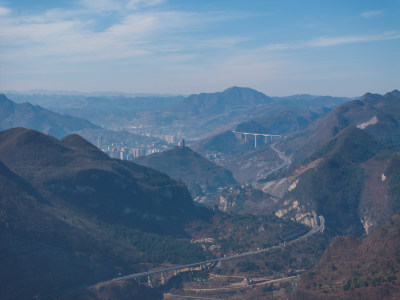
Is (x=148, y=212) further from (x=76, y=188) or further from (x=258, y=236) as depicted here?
(x=258, y=236)

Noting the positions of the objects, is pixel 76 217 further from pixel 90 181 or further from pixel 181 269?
pixel 181 269

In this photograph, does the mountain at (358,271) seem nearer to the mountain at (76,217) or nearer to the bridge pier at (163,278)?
the bridge pier at (163,278)

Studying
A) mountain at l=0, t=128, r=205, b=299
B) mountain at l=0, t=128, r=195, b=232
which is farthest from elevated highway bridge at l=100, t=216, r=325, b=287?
mountain at l=0, t=128, r=195, b=232

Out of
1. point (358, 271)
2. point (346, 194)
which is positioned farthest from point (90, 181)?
point (346, 194)

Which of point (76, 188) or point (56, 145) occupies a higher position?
point (56, 145)

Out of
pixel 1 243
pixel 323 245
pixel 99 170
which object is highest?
pixel 99 170

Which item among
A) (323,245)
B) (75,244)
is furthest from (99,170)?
(323,245)
